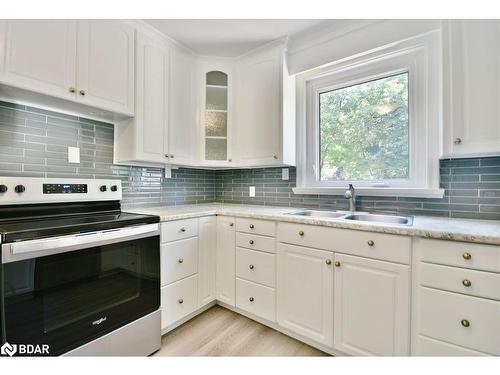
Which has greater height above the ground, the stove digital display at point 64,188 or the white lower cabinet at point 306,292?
the stove digital display at point 64,188

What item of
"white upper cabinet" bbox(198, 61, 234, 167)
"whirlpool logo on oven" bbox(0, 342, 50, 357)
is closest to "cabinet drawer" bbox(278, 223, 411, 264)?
"white upper cabinet" bbox(198, 61, 234, 167)

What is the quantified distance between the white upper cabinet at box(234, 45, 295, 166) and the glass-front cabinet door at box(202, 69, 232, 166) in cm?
10

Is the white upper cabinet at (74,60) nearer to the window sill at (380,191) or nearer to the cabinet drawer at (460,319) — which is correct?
the window sill at (380,191)

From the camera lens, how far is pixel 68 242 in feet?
3.77

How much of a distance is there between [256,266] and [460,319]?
117 cm

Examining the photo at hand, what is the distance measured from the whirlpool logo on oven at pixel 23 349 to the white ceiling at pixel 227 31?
6.83 ft

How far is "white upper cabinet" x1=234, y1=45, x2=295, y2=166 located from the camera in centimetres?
209

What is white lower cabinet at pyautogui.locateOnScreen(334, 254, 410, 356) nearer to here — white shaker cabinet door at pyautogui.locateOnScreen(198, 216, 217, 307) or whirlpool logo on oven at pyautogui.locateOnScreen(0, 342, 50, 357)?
white shaker cabinet door at pyautogui.locateOnScreen(198, 216, 217, 307)

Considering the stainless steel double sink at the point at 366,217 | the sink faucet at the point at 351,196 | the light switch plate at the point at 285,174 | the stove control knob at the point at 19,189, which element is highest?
the light switch plate at the point at 285,174

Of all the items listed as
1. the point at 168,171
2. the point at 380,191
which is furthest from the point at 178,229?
the point at 380,191

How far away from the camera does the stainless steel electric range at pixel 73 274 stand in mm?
1032

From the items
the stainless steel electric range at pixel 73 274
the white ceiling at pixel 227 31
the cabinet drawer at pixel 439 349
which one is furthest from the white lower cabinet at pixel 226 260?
the white ceiling at pixel 227 31

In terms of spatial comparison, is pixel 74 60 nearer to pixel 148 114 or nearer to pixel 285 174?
pixel 148 114
